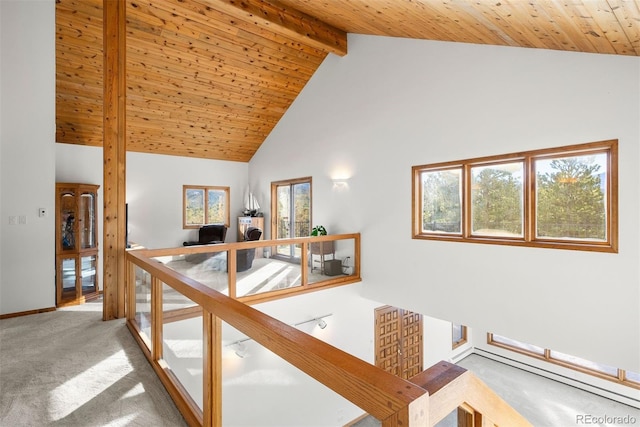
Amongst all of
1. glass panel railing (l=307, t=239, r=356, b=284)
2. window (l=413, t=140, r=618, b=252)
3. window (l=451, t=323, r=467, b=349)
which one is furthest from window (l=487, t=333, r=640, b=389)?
glass panel railing (l=307, t=239, r=356, b=284)

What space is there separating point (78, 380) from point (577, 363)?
8.44 metres

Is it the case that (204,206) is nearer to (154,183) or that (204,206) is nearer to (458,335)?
(154,183)

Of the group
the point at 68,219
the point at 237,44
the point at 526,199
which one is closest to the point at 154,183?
the point at 68,219

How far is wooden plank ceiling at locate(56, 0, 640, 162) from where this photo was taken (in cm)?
286

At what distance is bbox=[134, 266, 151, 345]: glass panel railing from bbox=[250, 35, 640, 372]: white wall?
12.0 feet

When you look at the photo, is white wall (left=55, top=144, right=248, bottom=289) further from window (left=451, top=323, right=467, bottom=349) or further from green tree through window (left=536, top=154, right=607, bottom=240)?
green tree through window (left=536, top=154, right=607, bottom=240)

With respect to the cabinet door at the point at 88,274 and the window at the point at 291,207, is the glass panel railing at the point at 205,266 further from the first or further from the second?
the window at the point at 291,207

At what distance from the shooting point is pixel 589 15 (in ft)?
7.72

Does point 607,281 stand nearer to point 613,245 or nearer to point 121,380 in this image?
point 613,245

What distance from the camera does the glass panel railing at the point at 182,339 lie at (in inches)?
81.1

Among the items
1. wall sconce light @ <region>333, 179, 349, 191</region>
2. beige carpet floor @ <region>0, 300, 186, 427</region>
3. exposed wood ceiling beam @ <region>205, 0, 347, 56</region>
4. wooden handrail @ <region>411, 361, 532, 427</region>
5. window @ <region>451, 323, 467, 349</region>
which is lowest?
window @ <region>451, 323, 467, 349</region>

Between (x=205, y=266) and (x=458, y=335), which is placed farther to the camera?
(x=458, y=335)

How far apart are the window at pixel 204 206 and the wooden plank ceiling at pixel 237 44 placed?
916mm

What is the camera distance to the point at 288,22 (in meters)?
5.23
